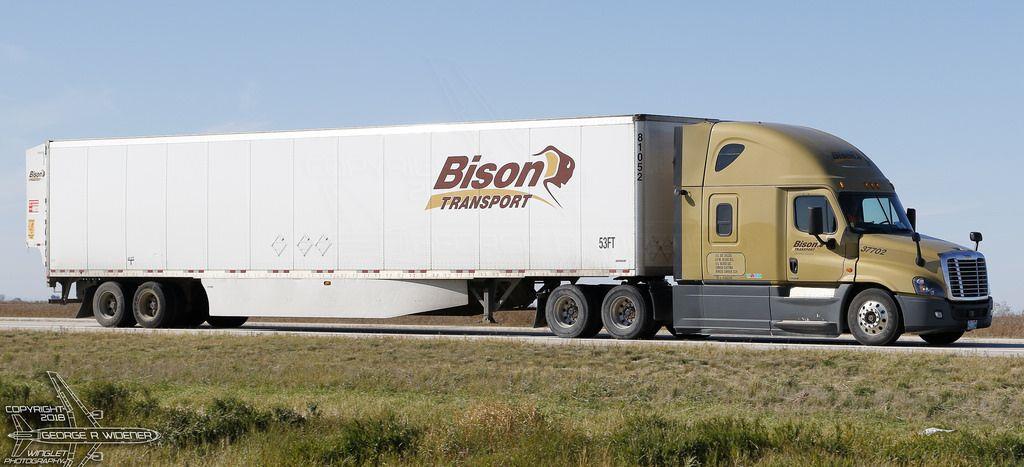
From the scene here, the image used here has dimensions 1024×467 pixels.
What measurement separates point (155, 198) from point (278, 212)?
3557 mm

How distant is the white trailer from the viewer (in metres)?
26.1

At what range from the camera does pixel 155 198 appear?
3134 cm

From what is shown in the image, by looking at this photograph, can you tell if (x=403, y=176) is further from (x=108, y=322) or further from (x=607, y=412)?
(x=607, y=412)

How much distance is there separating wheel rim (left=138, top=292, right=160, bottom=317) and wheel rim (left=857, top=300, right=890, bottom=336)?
655 inches

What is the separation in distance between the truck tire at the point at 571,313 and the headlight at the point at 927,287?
6396 mm

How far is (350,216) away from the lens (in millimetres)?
28812

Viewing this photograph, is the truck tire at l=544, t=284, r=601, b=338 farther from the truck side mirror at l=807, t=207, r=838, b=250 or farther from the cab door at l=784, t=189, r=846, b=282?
the truck side mirror at l=807, t=207, r=838, b=250

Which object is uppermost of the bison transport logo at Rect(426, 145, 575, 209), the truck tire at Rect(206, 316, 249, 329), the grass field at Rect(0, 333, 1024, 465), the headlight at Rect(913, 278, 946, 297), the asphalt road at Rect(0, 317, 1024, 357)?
the bison transport logo at Rect(426, 145, 575, 209)

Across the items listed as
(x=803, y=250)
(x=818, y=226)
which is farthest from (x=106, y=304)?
(x=818, y=226)

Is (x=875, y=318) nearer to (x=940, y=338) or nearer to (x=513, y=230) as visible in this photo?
(x=940, y=338)

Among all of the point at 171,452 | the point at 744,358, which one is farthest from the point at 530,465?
the point at 744,358

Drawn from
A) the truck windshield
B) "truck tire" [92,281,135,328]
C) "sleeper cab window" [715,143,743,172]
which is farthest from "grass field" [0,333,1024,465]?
"truck tire" [92,281,135,328]

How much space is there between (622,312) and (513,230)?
2764mm

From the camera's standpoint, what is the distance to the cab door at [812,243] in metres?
24.1
